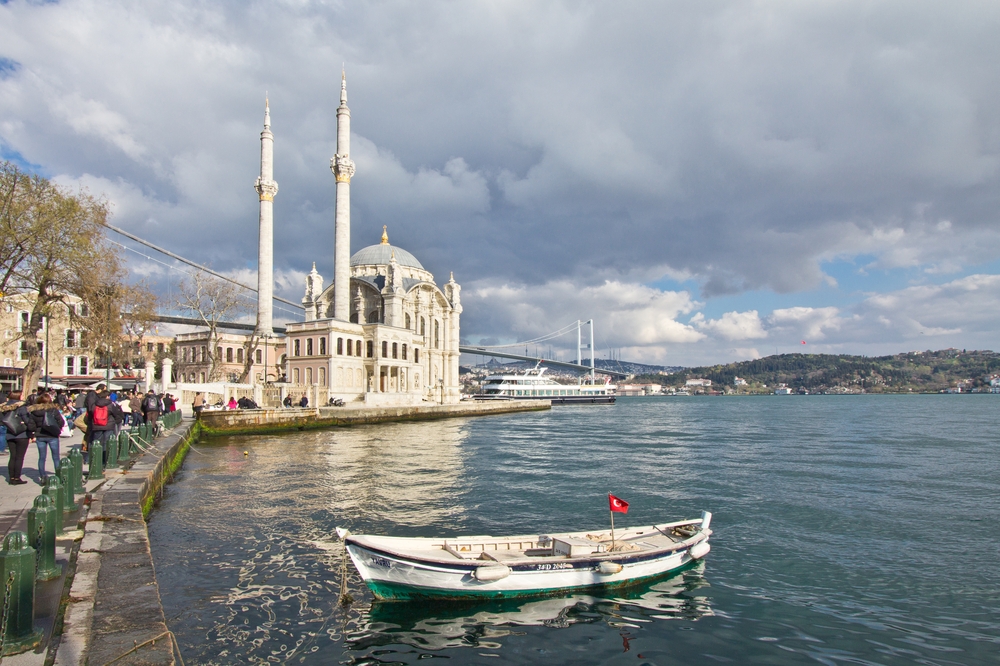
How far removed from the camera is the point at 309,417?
3500 cm

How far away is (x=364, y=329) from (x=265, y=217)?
12687mm

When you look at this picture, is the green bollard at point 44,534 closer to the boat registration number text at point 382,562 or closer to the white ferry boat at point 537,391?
the boat registration number text at point 382,562

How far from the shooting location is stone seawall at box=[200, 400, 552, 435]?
29.4 metres

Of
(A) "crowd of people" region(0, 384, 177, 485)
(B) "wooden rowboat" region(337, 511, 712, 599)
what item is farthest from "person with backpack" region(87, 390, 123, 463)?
(B) "wooden rowboat" region(337, 511, 712, 599)

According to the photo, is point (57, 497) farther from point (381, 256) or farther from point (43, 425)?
point (381, 256)

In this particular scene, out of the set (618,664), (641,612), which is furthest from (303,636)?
(641,612)

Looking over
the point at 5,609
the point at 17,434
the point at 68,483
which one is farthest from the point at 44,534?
the point at 17,434

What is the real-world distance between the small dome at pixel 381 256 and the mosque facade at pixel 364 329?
0.48ft

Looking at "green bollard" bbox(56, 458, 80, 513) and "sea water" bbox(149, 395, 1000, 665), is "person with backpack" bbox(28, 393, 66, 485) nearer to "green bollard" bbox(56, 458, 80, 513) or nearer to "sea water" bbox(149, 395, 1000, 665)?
"green bollard" bbox(56, 458, 80, 513)

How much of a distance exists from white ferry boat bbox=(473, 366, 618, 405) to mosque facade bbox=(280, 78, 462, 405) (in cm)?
2110

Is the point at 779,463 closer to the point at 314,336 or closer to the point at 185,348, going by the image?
the point at 314,336

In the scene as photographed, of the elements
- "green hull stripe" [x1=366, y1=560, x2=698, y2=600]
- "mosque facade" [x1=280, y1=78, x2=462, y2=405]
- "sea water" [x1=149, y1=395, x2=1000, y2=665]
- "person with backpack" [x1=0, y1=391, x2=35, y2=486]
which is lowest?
"sea water" [x1=149, y1=395, x2=1000, y2=665]

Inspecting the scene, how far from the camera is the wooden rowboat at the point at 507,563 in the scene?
24.5ft

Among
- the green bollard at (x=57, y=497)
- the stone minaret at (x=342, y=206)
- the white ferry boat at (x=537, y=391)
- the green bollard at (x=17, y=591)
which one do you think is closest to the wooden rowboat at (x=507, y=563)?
the green bollard at (x=57, y=497)
